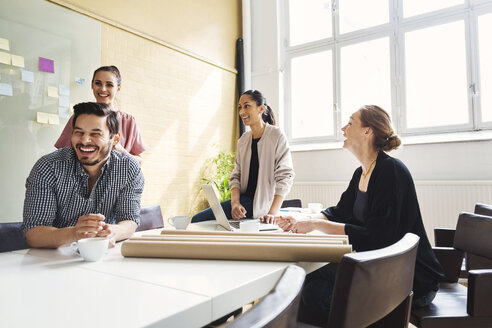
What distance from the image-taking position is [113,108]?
2.52 metres

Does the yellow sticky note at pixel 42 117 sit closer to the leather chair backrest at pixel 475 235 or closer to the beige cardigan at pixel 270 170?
the beige cardigan at pixel 270 170

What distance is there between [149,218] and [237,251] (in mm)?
1129

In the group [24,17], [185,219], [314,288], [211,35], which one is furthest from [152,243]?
[211,35]

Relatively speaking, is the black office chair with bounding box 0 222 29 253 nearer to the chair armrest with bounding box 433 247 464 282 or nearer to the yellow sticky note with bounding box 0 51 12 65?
the chair armrest with bounding box 433 247 464 282

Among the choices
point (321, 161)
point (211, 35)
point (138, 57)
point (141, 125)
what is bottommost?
point (321, 161)

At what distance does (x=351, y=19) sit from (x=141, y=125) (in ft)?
10.3

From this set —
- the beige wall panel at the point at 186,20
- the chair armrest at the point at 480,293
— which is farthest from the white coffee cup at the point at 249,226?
the beige wall panel at the point at 186,20

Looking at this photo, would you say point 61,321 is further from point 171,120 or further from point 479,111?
point 479,111

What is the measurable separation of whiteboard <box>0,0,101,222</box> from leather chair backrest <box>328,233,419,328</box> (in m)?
3.02

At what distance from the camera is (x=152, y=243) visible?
1005 mm

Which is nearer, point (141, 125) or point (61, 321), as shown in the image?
point (61, 321)

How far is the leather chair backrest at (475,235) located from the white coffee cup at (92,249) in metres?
1.52

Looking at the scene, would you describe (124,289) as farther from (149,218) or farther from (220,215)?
(149,218)

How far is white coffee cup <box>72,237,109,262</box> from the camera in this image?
925 millimetres
